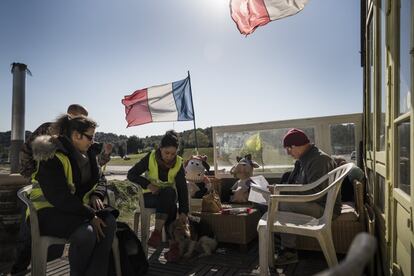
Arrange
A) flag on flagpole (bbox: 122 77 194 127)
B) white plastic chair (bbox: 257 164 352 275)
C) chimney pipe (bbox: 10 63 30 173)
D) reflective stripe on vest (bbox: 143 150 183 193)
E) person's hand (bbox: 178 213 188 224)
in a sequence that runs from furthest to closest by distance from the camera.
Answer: flag on flagpole (bbox: 122 77 194 127), chimney pipe (bbox: 10 63 30 173), reflective stripe on vest (bbox: 143 150 183 193), person's hand (bbox: 178 213 188 224), white plastic chair (bbox: 257 164 352 275)

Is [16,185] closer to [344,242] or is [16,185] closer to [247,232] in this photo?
[247,232]

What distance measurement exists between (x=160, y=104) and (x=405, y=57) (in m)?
6.26

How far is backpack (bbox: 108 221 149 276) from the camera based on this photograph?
8.66 ft

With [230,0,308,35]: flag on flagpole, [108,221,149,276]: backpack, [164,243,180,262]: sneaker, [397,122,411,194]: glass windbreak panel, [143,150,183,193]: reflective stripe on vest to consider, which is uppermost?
[230,0,308,35]: flag on flagpole

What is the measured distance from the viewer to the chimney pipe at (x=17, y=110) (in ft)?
14.2

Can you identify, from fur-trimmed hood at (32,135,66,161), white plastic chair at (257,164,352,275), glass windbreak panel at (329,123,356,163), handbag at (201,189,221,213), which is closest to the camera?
Answer: fur-trimmed hood at (32,135,66,161)

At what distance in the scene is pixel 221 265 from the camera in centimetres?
318

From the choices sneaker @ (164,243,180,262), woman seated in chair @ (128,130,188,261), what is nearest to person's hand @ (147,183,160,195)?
woman seated in chair @ (128,130,188,261)

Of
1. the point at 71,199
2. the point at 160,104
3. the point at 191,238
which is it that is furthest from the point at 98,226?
the point at 160,104

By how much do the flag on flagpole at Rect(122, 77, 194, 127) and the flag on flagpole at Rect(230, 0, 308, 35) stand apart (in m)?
2.83

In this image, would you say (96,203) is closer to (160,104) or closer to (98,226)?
(98,226)

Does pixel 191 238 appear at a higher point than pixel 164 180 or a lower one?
lower

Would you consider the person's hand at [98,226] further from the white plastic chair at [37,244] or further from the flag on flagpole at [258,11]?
the flag on flagpole at [258,11]

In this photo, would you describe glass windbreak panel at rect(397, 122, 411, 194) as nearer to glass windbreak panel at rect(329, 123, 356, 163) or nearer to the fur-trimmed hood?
the fur-trimmed hood
